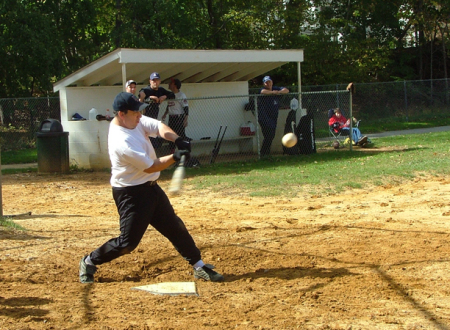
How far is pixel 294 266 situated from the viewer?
6.22 m

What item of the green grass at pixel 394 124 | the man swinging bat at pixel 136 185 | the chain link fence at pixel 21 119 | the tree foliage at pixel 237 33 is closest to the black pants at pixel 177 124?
the chain link fence at pixel 21 119

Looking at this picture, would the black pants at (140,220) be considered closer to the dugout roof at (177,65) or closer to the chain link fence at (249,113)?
the chain link fence at (249,113)

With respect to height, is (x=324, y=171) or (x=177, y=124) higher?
(x=177, y=124)

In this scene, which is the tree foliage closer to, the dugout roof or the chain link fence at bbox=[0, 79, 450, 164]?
the chain link fence at bbox=[0, 79, 450, 164]

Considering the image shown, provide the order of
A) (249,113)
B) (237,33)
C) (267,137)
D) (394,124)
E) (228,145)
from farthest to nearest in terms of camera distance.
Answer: (237,33) < (394,124) < (249,113) < (228,145) < (267,137)

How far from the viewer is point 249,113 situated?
17844 mm

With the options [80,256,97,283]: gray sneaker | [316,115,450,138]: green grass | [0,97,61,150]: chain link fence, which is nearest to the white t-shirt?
[80,256,97,283]: gray sneaker

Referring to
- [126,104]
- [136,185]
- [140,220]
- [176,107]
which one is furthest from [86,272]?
[176,107]

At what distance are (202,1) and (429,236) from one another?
81.1 ft

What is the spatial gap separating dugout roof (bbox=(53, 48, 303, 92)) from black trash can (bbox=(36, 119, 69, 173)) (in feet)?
5.47

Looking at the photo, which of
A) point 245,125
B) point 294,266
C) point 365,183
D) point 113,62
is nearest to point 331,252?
point 294,266

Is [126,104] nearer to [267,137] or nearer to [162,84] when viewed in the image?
[267,137]

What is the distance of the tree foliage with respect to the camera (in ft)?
75.2

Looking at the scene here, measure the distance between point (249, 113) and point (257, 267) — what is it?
1193 centimetres
